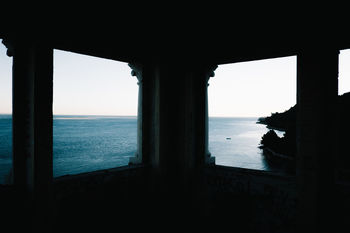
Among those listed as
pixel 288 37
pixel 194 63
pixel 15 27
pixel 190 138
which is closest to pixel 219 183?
pixel 190 138

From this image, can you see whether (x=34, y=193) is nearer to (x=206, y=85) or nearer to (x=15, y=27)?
(x=15, y=27)

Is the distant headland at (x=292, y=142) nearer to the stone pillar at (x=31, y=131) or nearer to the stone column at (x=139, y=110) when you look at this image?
the stone column at (x=139, y=110)

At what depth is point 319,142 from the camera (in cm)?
332

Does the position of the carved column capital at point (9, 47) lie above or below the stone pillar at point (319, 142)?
above

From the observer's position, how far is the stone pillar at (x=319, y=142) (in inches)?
129

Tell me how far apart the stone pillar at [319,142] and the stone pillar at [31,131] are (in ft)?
12.2

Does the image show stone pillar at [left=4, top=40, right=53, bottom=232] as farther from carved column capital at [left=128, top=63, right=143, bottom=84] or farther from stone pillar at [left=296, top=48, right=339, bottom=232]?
stone pillar at [left=296, top=48, right=339, bottom=232]

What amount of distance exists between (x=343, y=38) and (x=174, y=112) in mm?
3044

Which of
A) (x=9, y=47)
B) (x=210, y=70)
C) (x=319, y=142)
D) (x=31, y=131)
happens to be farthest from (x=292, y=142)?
(x=9, y=47)

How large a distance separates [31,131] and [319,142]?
13.3ft

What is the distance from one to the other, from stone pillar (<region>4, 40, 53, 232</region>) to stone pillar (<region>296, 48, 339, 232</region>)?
3.70m

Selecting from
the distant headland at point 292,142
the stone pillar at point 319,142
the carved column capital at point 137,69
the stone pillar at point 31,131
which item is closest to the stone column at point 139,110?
the carved column capital at point 137,69

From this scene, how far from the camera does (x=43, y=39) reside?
317 centimetres

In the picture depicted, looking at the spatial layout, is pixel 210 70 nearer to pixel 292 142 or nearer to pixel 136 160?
pixel 136 160
